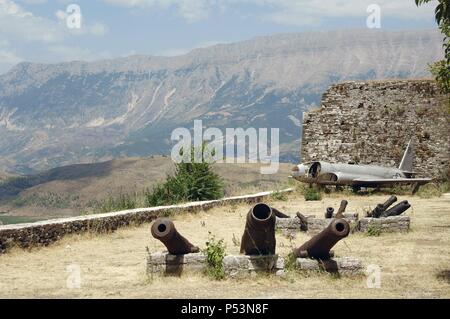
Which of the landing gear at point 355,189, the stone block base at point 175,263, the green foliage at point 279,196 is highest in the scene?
the stone block base at point 175,263

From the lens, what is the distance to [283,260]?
1022 centimetres

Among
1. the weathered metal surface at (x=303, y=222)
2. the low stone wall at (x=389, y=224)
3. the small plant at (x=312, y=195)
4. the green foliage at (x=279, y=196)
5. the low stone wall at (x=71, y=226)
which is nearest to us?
A: the low stone wall at (x=71, y=226)

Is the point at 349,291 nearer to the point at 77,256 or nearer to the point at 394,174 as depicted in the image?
the point at 77,256

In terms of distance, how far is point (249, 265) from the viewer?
999cm

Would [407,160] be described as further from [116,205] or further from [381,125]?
[116,205]

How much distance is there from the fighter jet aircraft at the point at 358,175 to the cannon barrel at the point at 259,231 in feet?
48.2

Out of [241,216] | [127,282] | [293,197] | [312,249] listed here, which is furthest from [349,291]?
[293,197]

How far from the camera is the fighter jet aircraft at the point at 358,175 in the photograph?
80.0 ft

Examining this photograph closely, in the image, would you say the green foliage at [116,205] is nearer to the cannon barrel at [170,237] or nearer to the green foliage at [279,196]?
the green foliage at [279,196]

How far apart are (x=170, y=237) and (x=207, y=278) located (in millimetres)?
958

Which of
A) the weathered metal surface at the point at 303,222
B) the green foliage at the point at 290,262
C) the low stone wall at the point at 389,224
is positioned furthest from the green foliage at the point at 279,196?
the green foliage at the point at 290,262

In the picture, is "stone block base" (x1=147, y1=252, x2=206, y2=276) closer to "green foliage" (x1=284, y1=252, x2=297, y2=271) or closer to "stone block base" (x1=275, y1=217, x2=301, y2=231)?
"green foliage" (x1=284, y1=252, x2=297, y2=271)

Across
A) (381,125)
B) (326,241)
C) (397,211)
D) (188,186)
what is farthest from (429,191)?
(326,241)
